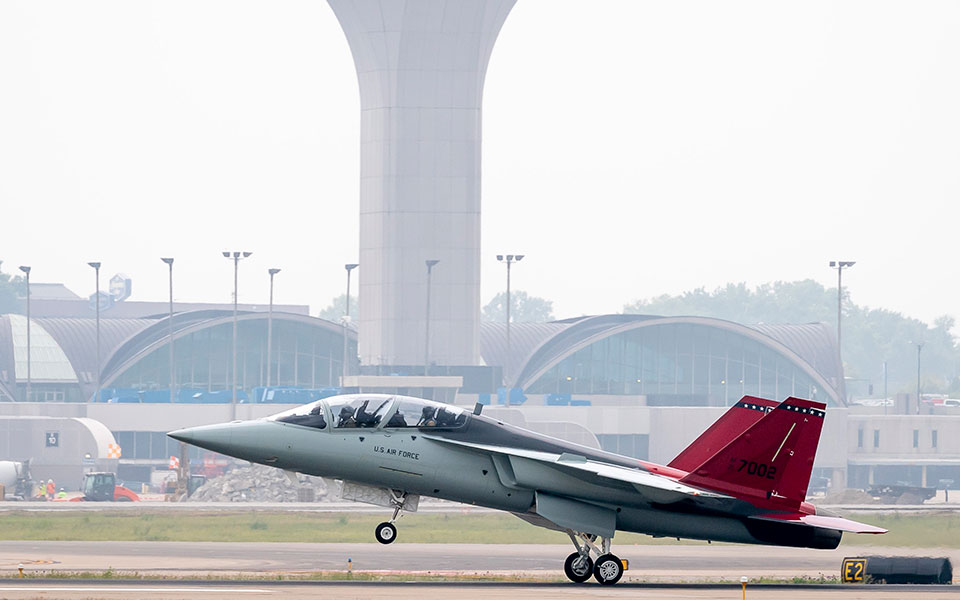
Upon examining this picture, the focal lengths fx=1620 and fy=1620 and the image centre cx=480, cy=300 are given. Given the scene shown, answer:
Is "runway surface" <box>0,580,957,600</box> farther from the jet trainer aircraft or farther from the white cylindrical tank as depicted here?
the white cylindrical tank

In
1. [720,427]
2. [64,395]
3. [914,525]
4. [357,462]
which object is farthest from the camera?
[64,395]

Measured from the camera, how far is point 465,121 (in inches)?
4616

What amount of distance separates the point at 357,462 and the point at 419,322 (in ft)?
287

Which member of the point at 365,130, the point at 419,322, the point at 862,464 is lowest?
the point at 862,464

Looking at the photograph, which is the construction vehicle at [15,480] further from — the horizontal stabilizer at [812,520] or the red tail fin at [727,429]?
the horizontal stabilizer at [812,520]

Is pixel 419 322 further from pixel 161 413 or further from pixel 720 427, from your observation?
pixel 720 427

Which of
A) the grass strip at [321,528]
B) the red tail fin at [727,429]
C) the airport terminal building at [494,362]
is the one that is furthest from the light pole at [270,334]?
the red tail fin at [727,429]

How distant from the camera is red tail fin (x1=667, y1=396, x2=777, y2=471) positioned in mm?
35000

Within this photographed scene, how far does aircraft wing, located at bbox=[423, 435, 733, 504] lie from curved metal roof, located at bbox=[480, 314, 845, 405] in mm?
93728

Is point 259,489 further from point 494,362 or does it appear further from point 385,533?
point 494,362

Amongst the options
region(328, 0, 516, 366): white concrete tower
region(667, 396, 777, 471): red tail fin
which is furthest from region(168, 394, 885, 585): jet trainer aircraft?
region(328, 0, 516, 366): white concrete tower

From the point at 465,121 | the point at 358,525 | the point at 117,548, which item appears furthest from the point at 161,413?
the point at 117,548

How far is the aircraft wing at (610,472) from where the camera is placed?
32.4 meters

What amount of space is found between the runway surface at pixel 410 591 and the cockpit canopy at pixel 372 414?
131 inches
